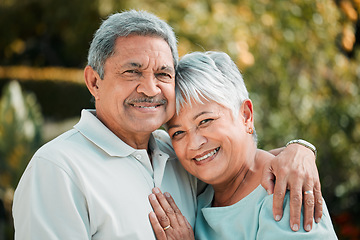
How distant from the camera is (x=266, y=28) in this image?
4875 mm

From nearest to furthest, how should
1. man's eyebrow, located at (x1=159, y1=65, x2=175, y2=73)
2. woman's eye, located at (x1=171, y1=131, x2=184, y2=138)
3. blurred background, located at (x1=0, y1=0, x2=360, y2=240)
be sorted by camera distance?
1. man's eyebrow, located at (x1=159, y1=65, x2=175, y2=73)
2. woman's eye, located at (x1=171, y1=131, x2=184, y2=138)
3. blurred background, located at (x1=0, y1=0, x2=360, y2=240)

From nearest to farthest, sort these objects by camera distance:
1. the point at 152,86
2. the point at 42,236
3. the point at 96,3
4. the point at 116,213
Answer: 1. the point at 42,236
2. the point at 116,213
3. the point at 152,86
4. the point at 96,3

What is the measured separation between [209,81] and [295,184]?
649 mm

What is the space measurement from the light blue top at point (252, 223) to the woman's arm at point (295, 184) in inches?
1.2

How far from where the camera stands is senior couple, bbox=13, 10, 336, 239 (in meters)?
1.80

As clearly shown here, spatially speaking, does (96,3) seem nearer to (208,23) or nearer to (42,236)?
(208,23)

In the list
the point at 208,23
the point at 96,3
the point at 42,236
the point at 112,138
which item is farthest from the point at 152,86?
the point at 96,3

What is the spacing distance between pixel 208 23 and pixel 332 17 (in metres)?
1.27

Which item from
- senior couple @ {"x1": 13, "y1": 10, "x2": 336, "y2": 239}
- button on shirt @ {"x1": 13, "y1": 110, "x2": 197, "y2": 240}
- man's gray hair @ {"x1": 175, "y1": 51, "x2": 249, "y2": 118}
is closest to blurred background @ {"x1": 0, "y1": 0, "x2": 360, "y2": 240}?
man's gray hair @ {"x1": 175, "y1": 51, "x2": 249, "y2": 118}

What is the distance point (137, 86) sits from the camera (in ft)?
6.75

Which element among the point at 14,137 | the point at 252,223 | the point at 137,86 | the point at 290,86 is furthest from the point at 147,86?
the point at 14,137

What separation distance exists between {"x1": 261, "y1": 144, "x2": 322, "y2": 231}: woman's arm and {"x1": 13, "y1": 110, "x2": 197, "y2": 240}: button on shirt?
0.53 m

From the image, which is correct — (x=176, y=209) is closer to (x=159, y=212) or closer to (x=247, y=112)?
(x=159, y=212)

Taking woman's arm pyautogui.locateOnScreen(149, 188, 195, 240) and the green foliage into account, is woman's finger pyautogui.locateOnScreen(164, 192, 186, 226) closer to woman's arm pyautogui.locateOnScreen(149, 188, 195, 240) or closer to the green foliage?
woman's arm pyautogui.locateOnScreen(149, 188, 195, 240)
